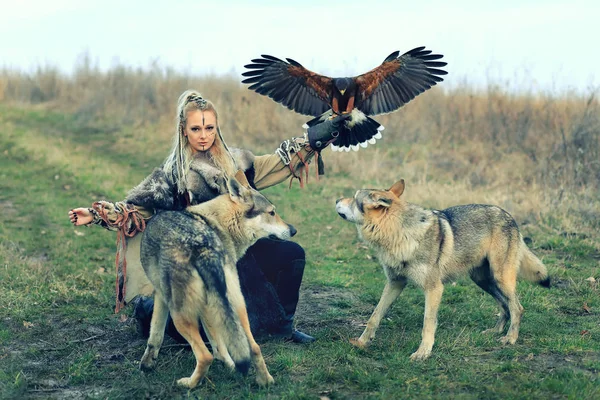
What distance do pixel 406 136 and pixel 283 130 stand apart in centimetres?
324

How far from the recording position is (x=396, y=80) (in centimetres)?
639

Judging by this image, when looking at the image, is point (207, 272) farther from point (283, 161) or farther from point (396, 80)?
point (396, 80)

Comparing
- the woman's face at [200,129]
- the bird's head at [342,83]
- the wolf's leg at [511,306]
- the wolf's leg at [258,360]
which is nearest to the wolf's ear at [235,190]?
the woman's face at [200,129]

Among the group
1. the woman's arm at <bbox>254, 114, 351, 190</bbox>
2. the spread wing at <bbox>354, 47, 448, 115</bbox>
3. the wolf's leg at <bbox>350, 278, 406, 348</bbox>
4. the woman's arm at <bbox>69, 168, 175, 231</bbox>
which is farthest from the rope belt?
the spread wing at <bbox>354, 47, 448, 115</bbox>

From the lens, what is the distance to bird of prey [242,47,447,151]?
6254 mm

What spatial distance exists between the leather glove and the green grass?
5.57 ft

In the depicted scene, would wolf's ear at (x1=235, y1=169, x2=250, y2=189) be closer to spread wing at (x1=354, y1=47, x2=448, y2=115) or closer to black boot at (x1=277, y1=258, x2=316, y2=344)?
black boot at (x1=277, y1=258, x2=316, y2=344)

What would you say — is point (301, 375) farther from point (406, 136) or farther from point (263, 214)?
point (406, 136)

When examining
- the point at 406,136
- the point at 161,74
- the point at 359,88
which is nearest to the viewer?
the point at 359,88

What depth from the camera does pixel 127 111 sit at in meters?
19.0

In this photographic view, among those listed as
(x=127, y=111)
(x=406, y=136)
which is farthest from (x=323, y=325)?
(x=127, y=111)

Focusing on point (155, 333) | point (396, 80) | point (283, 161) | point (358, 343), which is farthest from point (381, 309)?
point (396, 80)

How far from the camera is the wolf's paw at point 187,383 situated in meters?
4.26

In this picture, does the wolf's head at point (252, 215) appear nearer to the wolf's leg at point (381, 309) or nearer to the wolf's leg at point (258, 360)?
the wolf's leg at point (258, 360)
